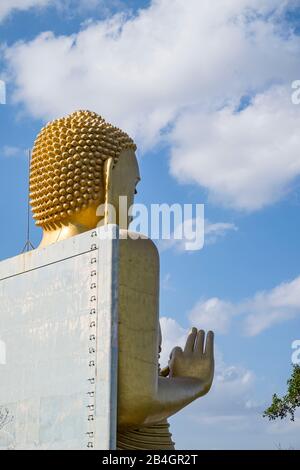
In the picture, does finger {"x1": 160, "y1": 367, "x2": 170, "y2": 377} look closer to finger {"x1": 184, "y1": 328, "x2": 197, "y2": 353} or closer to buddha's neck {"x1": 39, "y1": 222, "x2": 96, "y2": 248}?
finger {"x1": 184, "y1": 328, "x2": 197, "y2": 353}

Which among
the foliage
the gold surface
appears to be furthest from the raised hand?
the foliage

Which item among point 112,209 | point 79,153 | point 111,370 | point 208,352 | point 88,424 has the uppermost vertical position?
point 79,153

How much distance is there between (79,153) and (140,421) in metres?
3.42

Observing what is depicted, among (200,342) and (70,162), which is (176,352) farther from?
(70,162)

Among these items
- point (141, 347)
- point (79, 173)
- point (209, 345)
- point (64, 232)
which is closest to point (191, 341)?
point (209, 345)

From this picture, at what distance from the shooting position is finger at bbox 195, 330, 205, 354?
10.2 metres

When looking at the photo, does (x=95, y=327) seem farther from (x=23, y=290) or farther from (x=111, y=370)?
(x=23, y=290)

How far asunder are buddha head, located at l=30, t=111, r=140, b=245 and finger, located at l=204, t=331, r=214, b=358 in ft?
6.67

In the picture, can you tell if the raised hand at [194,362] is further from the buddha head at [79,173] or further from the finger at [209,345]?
the buddha head at [79,173]

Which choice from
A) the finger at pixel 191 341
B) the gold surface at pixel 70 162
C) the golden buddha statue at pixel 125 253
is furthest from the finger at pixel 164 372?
the gold surface at pixel 70 162

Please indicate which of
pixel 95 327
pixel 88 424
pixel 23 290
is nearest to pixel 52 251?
pixel 23 290

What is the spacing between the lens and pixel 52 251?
923cm

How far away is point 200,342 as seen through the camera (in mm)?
10266

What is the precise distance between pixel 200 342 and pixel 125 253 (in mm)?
2030
